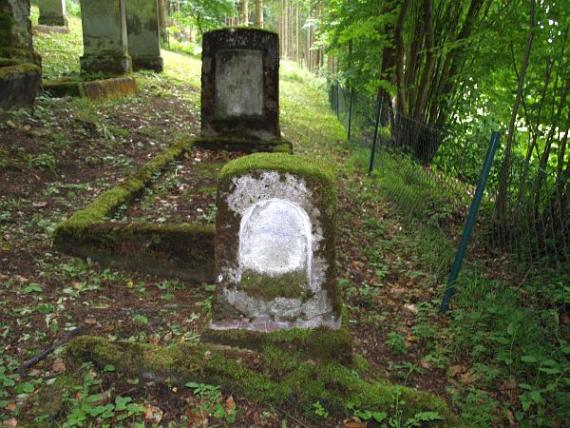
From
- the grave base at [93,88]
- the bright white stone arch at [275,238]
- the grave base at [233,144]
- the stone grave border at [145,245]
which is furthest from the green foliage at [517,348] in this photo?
the grave base at [93,88]

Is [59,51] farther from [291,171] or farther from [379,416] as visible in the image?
[379,416]

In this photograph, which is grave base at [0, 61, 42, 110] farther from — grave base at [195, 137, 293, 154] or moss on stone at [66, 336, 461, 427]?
moss on stone at [66, 336, 461, 427]

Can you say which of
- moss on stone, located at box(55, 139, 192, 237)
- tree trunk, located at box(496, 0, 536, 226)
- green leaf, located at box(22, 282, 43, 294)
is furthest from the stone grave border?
tree trunk, located at box(496, 0, 536, 226)

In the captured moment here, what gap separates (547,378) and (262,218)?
223 cm

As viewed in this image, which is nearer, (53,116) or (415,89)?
(53,116)

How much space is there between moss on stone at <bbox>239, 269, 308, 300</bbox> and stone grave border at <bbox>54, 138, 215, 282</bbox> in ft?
4.29

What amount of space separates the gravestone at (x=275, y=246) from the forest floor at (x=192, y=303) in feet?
1.38

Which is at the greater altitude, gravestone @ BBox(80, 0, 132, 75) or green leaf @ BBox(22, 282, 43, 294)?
gravestone @ BBox(80, 0, 132, 75)

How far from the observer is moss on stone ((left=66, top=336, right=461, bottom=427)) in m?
2.63

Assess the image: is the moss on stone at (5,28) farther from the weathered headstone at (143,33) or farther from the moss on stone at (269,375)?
the moss on stone at (269,375)

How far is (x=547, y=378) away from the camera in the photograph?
306cm

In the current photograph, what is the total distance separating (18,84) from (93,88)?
212 cm

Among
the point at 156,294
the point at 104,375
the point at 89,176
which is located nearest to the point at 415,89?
the point at 89,176

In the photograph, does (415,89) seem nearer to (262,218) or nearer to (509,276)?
(509,276)
